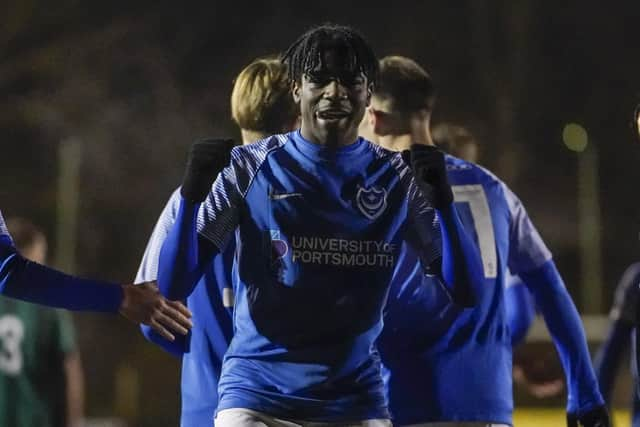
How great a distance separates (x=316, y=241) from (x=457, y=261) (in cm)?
38

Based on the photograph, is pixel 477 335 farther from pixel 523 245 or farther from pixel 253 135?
pixel 253 135

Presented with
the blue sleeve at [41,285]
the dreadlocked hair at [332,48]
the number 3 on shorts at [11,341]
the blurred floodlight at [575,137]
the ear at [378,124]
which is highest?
the blurred floodlight at [575,137]

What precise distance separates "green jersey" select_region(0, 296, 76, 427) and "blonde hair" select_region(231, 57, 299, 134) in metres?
2.17

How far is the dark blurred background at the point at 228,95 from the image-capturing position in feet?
76.9

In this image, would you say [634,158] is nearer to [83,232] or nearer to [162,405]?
[83,232]

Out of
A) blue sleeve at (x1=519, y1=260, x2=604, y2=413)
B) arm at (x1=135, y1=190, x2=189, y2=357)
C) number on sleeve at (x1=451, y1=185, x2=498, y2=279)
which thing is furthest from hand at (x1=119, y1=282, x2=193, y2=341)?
blue sleeve at (x1=519, y1=260, x2=604, y2=413)

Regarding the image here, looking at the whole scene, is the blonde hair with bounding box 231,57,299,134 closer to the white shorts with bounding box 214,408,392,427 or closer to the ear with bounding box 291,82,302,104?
the ear with bounding box 291,82,302,104

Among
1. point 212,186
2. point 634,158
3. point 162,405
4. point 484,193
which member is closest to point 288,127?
point 484,193

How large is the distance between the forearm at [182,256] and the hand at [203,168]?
3cm

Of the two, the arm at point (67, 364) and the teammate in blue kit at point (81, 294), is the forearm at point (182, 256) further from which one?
the arm at point (67, 364)

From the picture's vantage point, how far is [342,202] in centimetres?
385

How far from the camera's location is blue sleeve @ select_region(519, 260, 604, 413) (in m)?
4.73

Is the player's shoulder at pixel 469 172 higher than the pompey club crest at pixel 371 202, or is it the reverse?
the player's shoulder at pixel 469 172

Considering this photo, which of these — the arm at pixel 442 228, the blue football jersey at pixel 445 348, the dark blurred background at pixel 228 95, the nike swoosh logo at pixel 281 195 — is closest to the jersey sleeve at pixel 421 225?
the arm at pixel 442 228
